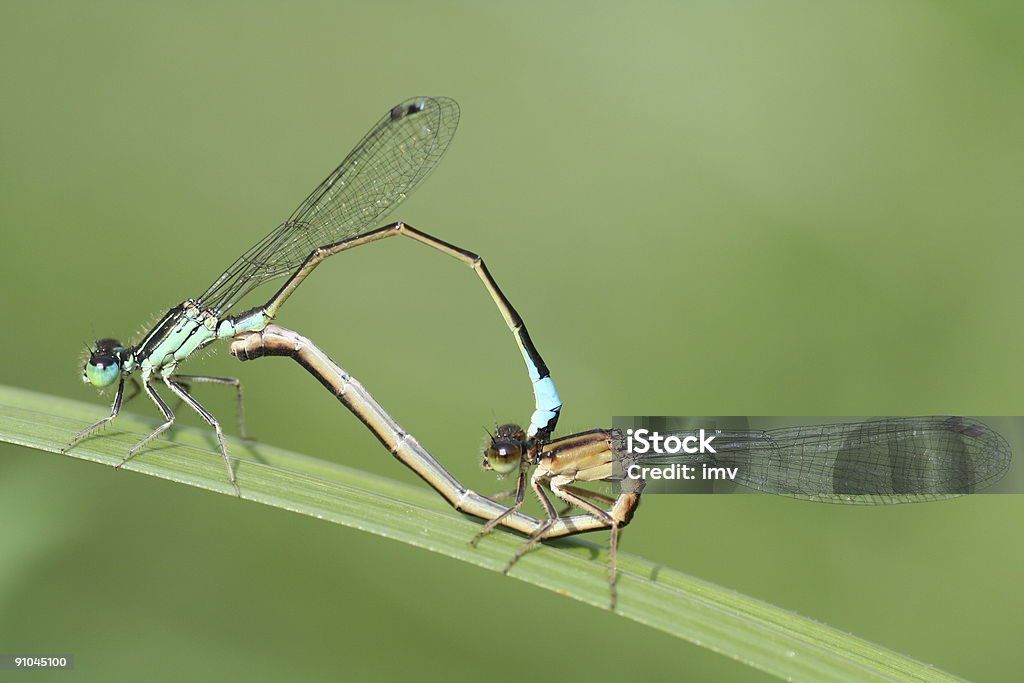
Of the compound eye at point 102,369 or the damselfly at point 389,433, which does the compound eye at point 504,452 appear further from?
the compound eye at point 102,369

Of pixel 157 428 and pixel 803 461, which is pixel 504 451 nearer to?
pixel 803 461

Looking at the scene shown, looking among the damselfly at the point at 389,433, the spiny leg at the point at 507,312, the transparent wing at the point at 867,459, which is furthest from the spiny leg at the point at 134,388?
the transparent wing at the point at 867,459

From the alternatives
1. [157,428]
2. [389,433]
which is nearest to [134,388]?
[157,428]

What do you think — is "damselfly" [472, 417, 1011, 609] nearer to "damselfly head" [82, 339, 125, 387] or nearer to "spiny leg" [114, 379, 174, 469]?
"spiny leg" [114, 379, 174, 469]

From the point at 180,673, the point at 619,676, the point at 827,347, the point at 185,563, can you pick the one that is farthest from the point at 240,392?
the point at 827,347

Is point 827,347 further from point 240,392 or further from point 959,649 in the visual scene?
point 240,392

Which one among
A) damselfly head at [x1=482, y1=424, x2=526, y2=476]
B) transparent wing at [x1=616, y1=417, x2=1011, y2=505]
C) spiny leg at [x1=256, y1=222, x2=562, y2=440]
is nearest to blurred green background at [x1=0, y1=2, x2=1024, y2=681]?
spiny leg at [x1=256, y1=222, x2=562, y2=440]
